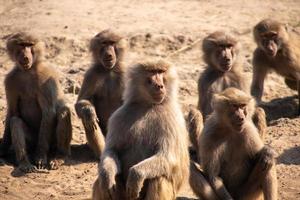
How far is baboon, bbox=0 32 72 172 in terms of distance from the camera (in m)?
8.88

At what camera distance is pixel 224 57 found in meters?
9.13

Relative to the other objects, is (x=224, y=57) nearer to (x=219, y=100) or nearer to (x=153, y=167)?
(x=219, y=100)

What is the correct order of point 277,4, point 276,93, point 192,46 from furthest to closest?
point 277,4 < point 192,46 < point 276,93

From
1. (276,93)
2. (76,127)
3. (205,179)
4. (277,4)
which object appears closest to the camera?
(205,179)

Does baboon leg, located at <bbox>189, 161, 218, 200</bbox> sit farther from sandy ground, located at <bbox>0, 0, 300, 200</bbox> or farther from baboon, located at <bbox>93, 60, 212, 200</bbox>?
sandy ground, located at <bbox>0, 0, 300, 200</bbox>

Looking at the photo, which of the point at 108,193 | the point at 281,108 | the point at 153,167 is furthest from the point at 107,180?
the point at 281,108

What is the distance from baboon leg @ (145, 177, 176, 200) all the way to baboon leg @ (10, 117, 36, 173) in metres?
2.37

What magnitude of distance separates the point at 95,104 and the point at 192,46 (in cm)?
352

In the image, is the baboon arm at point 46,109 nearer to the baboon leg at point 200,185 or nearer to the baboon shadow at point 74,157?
the baboon shadow at point 74,157

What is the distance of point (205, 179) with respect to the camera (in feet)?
23.7

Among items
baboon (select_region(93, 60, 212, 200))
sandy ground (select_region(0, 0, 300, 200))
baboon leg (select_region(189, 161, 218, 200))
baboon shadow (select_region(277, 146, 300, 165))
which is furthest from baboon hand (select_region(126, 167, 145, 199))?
baboon shadow (select_region(277, 146, 300, 165))

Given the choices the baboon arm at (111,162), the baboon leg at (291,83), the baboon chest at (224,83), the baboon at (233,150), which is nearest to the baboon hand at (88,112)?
the baboon chest at (224,83)

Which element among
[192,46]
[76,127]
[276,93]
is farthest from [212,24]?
[76,127]

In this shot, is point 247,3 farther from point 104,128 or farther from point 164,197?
point 164,197
